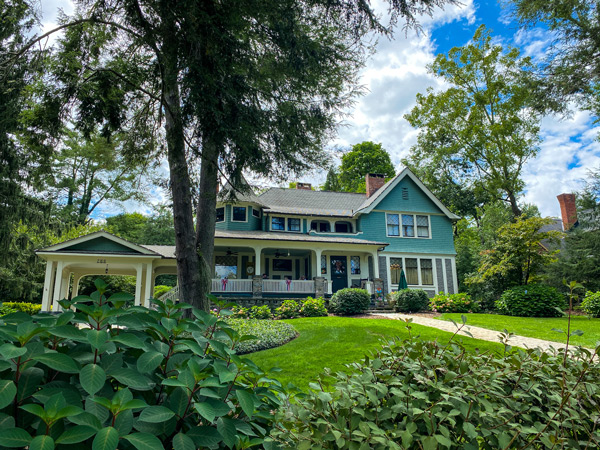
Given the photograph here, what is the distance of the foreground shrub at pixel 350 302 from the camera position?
609 inches

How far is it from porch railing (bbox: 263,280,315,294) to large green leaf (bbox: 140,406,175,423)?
17.5 metres

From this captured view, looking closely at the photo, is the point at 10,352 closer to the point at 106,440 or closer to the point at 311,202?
the point at 106,440

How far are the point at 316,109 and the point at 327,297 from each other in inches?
547

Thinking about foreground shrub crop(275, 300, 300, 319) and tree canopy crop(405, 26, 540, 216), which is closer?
foreground shrub crop(275, 300, 300, 319)

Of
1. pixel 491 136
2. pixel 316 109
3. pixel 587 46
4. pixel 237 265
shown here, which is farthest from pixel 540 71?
pixel 237 265

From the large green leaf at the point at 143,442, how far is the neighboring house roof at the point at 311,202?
20.6m

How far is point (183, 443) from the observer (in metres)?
1.20

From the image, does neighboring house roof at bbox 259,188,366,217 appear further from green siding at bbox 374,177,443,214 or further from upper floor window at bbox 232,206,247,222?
green siding at bbox 374,177,443,214

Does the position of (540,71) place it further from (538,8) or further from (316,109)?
(316,109)

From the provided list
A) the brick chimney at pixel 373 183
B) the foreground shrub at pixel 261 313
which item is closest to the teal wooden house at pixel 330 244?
the brick chimney at pixel 373 183

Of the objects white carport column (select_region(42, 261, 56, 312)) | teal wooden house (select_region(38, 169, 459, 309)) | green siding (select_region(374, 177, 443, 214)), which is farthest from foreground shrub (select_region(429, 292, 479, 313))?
white carport column (select_region(42, 261, 56, 312))

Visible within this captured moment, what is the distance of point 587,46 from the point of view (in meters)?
12.8

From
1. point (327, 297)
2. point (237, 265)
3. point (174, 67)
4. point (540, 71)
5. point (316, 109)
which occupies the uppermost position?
point (540, 71)

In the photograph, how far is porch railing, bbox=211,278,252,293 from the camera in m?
17.8
